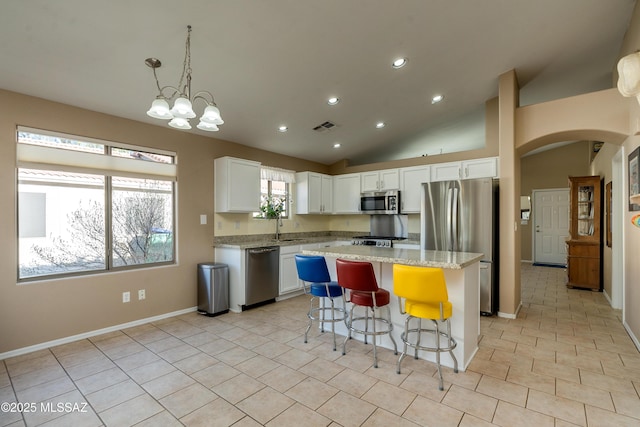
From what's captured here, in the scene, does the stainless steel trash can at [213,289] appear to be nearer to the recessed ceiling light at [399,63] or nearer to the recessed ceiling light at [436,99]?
the recessed ceiling light at [399,63]

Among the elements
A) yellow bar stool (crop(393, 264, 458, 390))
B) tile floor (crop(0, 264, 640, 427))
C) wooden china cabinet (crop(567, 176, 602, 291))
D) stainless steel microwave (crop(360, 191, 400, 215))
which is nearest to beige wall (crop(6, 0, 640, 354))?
tile floor (crop(0, 264, 640, 427))

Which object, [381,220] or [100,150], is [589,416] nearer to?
[381,220]

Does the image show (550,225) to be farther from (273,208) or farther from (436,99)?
(273,208)

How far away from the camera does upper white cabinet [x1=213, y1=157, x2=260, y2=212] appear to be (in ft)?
14.6

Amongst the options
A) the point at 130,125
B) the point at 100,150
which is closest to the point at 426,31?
the point at 130,125

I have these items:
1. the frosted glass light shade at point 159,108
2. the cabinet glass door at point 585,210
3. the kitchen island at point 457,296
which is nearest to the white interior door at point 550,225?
the cabinet glass door at point 585,210

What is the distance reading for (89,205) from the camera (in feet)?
11.4

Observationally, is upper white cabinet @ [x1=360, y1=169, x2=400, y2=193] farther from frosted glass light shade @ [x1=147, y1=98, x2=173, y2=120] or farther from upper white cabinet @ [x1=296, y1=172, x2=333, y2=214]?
frosted glass light shade @ [x1=147, y1=98, x2=173, y2=120]

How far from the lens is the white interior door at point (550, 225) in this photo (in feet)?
25.5

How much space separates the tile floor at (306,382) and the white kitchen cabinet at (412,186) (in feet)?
7.45

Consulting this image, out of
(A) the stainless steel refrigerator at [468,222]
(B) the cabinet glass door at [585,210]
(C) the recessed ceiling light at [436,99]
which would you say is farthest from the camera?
(B) the cabinet glass door at [585,210]

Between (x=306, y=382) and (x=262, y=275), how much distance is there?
220 cm

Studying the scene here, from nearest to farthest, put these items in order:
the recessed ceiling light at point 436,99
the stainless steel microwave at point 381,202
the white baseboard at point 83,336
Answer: the white baseboard at point 83,336, the recessed ceiling light at point 436,99, the stainless steel microwave at point 381,202

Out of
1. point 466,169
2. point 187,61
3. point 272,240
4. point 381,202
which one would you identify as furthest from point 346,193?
point 187,61
